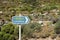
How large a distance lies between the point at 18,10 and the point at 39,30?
460cm

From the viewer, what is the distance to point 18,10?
1573 cm

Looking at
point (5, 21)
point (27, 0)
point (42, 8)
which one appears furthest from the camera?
point (27, 0)

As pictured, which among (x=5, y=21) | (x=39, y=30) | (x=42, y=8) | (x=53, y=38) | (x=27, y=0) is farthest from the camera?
(x=27, y=0)

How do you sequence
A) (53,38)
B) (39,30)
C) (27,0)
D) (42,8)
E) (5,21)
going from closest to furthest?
1. (53,38)
2. (39,30)
3. (5,21)
4. (42,8)
5. (27,0)

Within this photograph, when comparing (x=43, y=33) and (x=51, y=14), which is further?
(x=51, y=14)

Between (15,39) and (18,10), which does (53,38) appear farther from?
(18,10)

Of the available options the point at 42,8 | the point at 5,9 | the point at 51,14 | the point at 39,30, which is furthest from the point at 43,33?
the point at 5,9

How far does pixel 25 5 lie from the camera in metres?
16.5

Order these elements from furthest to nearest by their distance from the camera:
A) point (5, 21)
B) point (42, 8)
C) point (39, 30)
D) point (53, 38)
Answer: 1. point (42, 8)
2. point (5, 21)
3. point (39, 30)
4. point (53, 38)

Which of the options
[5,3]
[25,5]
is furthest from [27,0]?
[5,3]

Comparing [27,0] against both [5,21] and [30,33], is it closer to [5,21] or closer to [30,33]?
[5,21]

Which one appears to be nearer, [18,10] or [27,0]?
[18,10]

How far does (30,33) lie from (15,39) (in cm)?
75

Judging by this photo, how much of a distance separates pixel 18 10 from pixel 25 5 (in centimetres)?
94
